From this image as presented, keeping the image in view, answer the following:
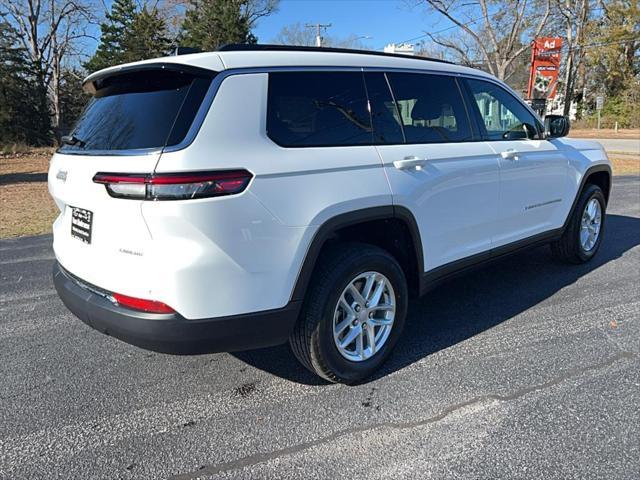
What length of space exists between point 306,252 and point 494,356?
5.23 feet

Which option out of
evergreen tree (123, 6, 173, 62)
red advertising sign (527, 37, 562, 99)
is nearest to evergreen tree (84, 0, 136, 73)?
evergreen tree (123, 6, 173, 62)

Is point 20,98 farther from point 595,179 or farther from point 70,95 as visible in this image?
point 595,179

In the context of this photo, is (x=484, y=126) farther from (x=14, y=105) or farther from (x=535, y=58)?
(x=14, y=105)

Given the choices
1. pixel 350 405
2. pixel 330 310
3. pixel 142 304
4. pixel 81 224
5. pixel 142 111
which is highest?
pixel 142 111

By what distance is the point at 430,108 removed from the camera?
3.44 meters

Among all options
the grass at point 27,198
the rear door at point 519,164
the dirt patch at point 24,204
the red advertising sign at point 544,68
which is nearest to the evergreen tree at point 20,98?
the grass at point 27,198

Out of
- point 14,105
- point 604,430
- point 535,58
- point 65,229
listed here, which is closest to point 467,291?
point 604,430

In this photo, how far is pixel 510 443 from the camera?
2.39 metres

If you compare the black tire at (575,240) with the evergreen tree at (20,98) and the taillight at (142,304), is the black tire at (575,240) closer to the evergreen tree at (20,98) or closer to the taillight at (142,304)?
the taillight at (142,304)

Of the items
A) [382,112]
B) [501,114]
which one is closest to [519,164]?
[501,114]

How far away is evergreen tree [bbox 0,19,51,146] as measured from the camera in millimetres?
29375

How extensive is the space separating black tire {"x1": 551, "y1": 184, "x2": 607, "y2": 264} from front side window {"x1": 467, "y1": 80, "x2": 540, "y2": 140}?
1.11 meters

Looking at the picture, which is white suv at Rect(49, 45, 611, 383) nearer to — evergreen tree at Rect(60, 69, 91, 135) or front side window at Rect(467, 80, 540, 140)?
front side window at Rect(467, 80, 540, 140)

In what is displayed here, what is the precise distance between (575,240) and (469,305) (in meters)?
1.65
